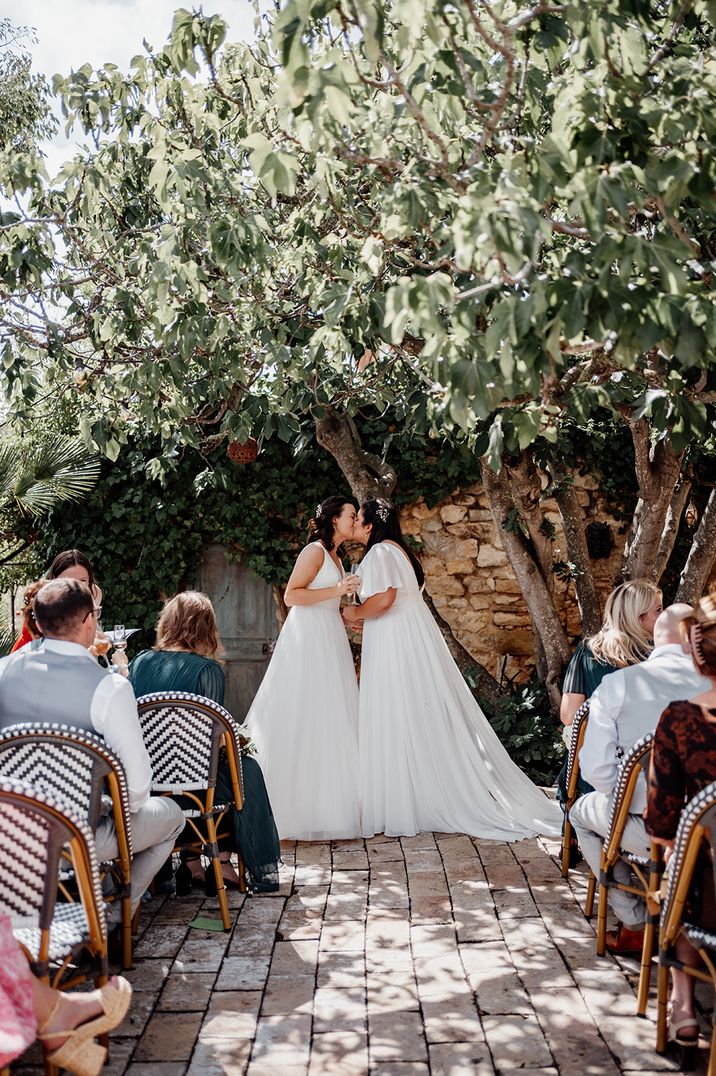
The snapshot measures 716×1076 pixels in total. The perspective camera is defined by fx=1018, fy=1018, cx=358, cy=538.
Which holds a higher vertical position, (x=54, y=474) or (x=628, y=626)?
(x=54, y=474)

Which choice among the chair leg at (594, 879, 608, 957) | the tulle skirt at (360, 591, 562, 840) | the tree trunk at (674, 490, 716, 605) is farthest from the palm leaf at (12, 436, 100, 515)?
the chair leg at (594, 879, 608, 957)

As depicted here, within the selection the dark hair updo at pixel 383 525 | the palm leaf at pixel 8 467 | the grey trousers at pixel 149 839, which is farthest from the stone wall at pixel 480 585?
the grey trousers at pixel 149 839

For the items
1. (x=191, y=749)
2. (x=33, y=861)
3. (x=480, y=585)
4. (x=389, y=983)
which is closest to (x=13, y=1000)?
(x=33, y=861)

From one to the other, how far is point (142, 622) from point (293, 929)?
4665 millimetres

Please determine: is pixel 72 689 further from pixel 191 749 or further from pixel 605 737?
pixel 605 737

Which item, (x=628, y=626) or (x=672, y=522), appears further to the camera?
(x=672, y=522)

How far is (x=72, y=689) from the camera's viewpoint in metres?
3.56

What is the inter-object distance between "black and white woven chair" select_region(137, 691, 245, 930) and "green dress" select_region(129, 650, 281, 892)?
240mm

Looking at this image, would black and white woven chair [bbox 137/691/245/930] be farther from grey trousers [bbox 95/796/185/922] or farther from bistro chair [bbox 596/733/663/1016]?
bistro chair [bbox 596/733/663/1016]

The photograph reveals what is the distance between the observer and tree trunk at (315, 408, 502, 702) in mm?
7648

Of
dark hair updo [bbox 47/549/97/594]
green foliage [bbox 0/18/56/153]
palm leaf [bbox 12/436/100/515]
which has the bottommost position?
dark hair updo [bbox 47/549/97/594]

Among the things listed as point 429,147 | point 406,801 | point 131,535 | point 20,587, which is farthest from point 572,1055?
point 20,587

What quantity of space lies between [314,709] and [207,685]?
4.49 ft

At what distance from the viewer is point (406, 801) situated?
5645mm
